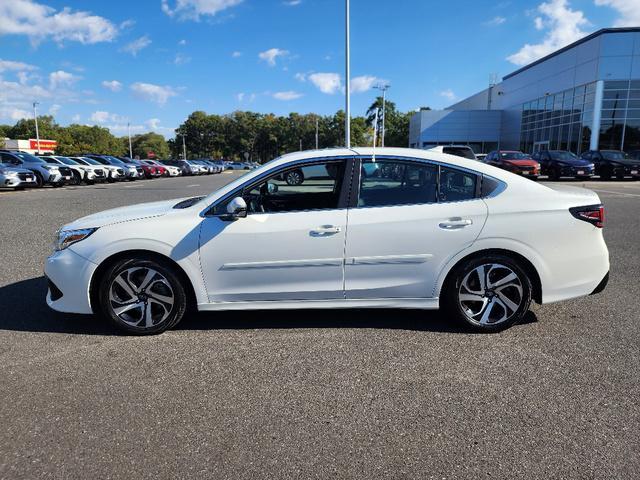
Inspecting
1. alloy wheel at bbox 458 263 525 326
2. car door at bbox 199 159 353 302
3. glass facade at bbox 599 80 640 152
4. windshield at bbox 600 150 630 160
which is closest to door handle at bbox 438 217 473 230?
alloy wheel at bbox 458 263 525 326

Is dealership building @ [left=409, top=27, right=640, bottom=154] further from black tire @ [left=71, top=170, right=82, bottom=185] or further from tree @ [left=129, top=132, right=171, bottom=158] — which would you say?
tree @ [left=129, top=132, right=171, bottom=158]

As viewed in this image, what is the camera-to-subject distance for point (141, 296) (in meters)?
3.88

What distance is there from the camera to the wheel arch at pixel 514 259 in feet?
12.6

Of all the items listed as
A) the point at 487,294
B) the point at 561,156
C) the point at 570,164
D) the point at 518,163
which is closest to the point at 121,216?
the point at 487,294

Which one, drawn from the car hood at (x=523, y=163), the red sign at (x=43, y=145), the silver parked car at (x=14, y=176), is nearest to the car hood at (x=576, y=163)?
the car hood at (x=523, y=163)

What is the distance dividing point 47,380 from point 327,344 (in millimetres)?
2003

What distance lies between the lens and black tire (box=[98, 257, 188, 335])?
382 cm

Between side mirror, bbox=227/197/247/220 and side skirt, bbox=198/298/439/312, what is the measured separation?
768 millimetres

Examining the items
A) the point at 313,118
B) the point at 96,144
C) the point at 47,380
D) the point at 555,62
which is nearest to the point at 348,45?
the point at 47,380

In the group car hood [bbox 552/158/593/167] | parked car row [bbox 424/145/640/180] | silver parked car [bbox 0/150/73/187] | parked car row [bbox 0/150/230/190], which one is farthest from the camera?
car hood [bbox 552/158/593/167]

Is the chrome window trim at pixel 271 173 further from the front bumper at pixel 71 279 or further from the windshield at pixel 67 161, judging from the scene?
the windshield at pixel 67 161

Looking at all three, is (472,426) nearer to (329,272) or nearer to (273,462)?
(273,462)

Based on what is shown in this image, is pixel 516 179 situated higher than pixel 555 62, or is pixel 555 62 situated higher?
pixel 555 62

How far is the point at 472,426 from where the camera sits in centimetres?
263
